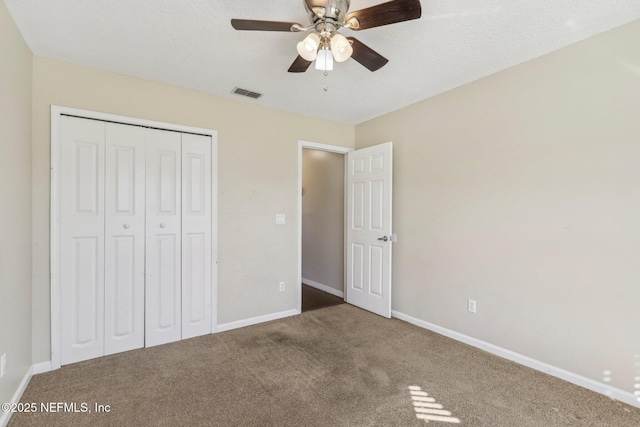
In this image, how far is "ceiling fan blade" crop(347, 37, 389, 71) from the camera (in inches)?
71.0

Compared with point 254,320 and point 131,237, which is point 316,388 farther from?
point 131,237

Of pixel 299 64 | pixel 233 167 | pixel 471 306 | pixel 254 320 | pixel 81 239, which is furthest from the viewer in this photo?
pixel 254 320

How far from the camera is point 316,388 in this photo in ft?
7.04

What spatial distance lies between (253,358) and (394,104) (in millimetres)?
2965

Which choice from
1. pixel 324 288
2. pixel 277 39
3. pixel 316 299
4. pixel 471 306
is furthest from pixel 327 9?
pixel 324 288

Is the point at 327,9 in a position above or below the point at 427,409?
above

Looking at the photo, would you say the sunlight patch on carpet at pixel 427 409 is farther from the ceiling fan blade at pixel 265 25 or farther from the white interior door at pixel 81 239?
the white interior door at pixel 81 239

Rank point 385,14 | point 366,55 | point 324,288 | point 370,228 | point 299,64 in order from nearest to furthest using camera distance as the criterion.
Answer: point 385,14 < point 366,55 < point 299,64 < point 370,228 < point 324,288

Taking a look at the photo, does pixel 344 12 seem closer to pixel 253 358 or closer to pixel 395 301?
pixel 253 358

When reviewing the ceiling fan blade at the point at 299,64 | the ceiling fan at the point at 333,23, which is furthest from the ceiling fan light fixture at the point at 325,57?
the ceiling fan blade at the point at 299,64

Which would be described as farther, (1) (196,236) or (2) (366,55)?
(1) (196,236)

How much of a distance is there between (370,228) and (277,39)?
2293 mm

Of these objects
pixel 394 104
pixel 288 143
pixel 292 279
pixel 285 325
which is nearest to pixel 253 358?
pixel 285 325

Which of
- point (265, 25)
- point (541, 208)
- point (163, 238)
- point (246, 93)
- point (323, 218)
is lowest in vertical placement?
point (163, 238)
